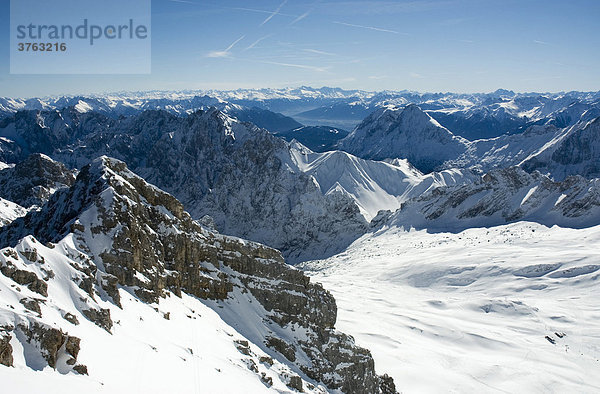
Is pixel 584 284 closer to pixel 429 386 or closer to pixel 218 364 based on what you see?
pixel 429 386

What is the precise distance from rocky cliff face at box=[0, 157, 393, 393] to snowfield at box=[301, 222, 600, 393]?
12496mm

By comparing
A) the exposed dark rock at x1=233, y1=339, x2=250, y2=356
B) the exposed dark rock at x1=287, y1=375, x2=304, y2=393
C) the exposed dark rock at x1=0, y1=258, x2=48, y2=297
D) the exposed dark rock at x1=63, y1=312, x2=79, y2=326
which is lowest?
the exposed dark rock at x1=287, y1=375, x2=304, y2=393

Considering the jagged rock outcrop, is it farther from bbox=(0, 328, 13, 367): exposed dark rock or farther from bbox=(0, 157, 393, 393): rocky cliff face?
bbox=(0, 328, 13, 367): exposed dark rock

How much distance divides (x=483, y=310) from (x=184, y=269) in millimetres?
67698

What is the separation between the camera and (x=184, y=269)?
5575 centimetres

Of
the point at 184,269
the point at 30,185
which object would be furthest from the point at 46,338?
the point at 30,185

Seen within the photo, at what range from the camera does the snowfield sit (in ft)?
210

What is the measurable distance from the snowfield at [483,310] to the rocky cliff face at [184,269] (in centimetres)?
1250

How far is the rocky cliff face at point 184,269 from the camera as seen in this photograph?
4606 cm

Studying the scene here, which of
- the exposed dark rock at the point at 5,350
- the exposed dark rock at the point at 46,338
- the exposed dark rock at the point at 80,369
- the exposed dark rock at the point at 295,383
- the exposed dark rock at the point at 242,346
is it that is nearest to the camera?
the exposed dark rock at the point at 5,350

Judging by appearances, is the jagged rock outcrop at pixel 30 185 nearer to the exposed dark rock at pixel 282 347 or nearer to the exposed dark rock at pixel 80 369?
the exposed dark rock at pixel 282 347

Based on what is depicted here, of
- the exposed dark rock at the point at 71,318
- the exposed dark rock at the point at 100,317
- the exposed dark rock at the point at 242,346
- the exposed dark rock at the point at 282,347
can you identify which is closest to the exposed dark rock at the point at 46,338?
the exposed dark rock at the point at 71,318

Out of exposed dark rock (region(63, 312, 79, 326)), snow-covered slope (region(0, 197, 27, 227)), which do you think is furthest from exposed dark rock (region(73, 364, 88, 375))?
snow-covered slope (region(0, 197, 27, 227))

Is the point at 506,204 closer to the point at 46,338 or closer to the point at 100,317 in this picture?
the point at 100,317
